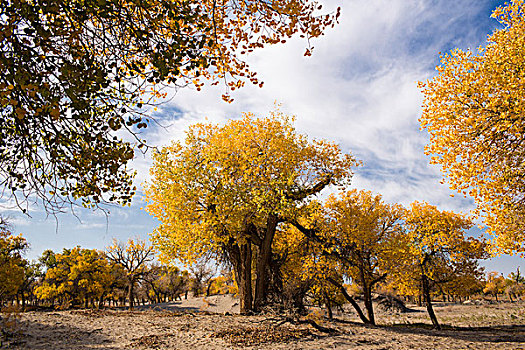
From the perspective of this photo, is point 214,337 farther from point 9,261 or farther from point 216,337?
point 9,261

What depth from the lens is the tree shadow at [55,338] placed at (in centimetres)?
857

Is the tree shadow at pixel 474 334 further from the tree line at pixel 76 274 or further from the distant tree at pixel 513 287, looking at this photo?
the distant tree at pixel 513 287

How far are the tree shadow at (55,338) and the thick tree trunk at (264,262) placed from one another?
662cm

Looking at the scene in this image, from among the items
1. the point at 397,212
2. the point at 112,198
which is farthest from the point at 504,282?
the point at 112,198

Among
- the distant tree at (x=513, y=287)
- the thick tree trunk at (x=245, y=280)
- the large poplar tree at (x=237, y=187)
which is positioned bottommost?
the distant tree at (x=513, y=287)

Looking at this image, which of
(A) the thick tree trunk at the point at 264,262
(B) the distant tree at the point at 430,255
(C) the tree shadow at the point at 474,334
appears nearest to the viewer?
(C) the tree shadow at the point at 474,334

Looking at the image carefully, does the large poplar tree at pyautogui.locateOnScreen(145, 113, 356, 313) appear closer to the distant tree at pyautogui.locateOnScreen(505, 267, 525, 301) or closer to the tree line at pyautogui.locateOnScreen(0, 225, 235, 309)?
the tree line at pyautogui.locateOnScreen(0, 225, 235, 309)

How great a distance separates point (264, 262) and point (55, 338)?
8336 millimetres

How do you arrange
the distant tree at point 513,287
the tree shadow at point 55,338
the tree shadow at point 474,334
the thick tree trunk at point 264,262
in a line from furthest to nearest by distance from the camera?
1. the distant tree at point 513,287
2. the thick tree trunk at point 264,262
3. the tree shadow at point 474,334
4. the tree shadow at point 55,338

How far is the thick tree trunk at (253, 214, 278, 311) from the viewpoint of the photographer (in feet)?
47.3

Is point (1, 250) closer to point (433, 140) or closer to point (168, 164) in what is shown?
point (168, 164)

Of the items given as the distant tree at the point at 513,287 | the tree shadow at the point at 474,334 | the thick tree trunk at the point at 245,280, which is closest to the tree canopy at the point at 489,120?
the tree shadow at the point at 474,334

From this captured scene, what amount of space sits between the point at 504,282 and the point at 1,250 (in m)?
84.3

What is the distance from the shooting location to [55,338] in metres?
9.55
